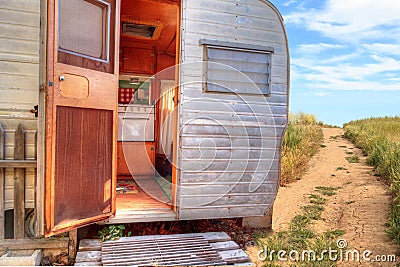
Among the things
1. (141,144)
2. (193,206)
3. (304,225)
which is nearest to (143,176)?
(141,144)

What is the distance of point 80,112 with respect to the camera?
9.95 ft

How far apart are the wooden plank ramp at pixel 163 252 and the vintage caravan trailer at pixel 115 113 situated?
0.29 meters

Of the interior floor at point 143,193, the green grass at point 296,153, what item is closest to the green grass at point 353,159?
the green grass at point 296,153

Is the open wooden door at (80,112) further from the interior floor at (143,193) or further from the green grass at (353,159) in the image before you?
the green grass at (353,159)

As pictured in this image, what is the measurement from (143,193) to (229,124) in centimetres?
196

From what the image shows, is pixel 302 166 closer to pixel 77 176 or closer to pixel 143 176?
pixel 143 176

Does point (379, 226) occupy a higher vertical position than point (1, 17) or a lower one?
lower

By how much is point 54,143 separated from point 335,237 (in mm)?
3945

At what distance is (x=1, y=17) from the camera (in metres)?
3.27

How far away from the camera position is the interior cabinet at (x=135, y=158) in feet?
20.7

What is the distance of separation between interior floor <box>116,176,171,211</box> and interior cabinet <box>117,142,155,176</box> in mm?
203

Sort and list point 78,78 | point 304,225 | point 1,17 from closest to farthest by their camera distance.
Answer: point 78,78
point 1,17
point 304,225

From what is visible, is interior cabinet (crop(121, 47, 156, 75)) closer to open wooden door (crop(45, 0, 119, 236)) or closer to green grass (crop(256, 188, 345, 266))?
open wooden door (crop(45, 0, 119, 236))

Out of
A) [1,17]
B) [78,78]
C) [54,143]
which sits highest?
[1,17]
